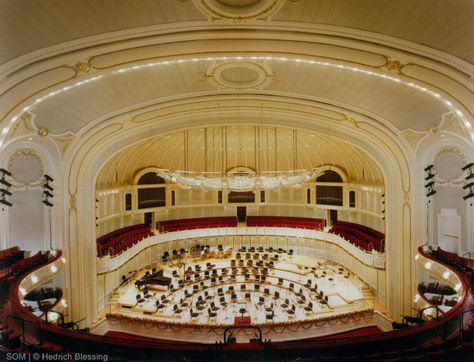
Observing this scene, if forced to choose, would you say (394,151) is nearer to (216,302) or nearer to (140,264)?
(216,302)

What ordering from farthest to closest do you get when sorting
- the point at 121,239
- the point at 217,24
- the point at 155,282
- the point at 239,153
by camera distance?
1. the point at 239,153
2. the point at 121,239
3. the point at 155,282
4. the point at 217,24

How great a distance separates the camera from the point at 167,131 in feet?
40.2

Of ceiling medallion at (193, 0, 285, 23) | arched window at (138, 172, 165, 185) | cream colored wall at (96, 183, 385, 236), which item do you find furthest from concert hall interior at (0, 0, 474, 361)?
arched window at (138, 172, 165, 185)

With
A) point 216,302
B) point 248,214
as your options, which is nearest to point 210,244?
point 248,214

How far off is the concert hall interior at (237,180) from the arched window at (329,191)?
0.15 meters

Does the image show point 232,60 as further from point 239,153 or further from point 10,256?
point 239,153

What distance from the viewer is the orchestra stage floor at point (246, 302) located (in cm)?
1195

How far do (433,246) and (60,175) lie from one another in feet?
47.5

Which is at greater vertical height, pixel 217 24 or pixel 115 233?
pixel 217 24

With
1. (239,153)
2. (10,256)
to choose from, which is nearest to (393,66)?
(10,256)

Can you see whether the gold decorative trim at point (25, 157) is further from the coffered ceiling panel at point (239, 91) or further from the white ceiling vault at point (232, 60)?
the coffered ceiling panel at point (239, 91)

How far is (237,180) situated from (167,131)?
12.2 feet

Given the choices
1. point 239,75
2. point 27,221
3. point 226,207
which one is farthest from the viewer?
point 226,207

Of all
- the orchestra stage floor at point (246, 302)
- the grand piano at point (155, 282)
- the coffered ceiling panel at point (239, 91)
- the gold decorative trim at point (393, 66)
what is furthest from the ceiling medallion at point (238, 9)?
the grand piano at point (155, 282)
